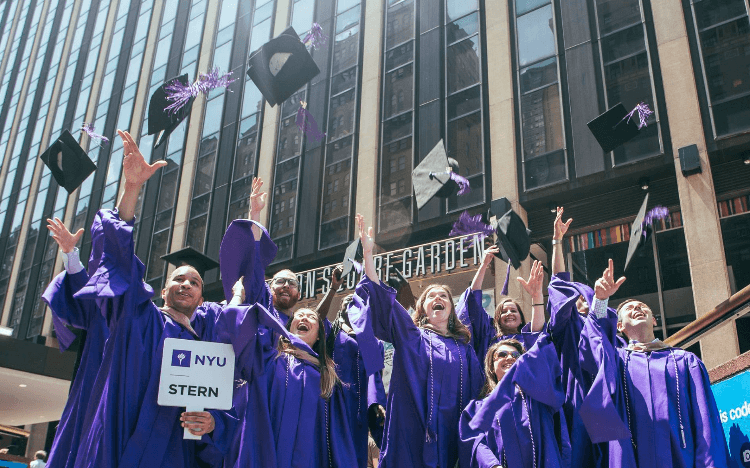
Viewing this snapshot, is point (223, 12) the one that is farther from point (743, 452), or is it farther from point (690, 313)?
point (743, 452)

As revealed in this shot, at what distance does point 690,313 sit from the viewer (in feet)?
36.6

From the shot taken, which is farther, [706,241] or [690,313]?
[690,313]

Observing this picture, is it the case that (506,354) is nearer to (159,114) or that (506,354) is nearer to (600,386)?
(600,386)

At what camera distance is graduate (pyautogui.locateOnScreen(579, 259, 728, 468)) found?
3580 mm

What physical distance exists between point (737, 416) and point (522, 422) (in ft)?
4.04

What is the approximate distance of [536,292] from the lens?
4297mm

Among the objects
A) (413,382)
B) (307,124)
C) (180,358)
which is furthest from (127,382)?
(307,124)

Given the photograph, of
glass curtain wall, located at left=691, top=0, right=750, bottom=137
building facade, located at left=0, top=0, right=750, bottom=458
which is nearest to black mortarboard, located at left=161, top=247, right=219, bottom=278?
building facade, located at left=0, top=0, right=750, bottom=458

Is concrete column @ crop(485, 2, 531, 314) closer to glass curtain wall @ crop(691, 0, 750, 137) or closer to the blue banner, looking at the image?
glass curtain wall @ crop(691, 0, 750, 137)

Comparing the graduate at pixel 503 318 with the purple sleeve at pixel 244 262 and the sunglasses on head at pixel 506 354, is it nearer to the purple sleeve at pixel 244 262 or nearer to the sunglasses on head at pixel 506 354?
the sunglasses on head at pixel 506 354

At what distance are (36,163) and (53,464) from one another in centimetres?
2698

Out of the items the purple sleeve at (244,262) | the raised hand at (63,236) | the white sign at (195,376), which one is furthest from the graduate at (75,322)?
the purple sleeve at (244,262)

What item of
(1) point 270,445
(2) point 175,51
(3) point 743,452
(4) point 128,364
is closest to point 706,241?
(3) point 743,452

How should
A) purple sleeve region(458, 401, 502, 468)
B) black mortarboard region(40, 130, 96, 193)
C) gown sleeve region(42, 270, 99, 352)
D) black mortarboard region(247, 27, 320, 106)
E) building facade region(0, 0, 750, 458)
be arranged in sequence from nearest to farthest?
gown sleeve region(42, 270, 99, 352)
purple sleeve region(458, 401, 502, 468)
black mortarboard region(247, 27, 320, 106)
black mortarboard region(40, 130, 96, 193)
building facade region(0, 0, 750, 458)
